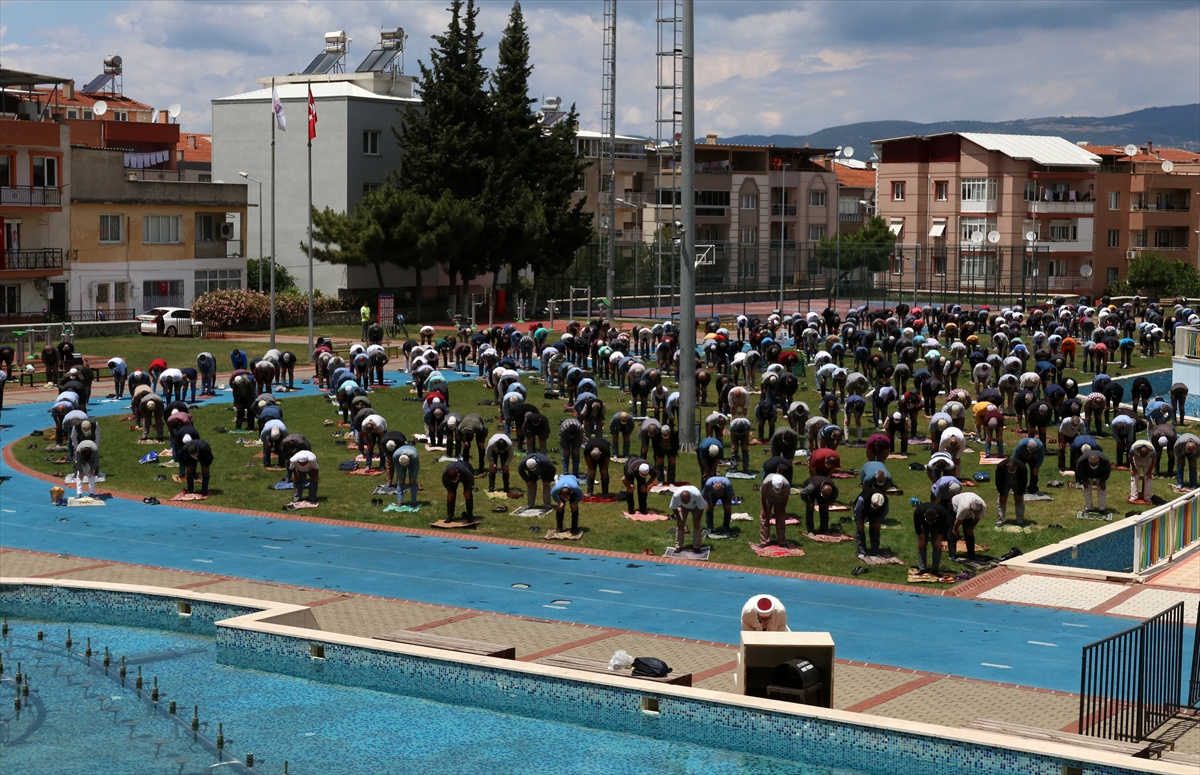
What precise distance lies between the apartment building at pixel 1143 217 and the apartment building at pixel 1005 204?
1489 millimetres

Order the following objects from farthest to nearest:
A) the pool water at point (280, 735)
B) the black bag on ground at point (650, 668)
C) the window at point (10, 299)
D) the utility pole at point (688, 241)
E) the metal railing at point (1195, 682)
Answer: the window at point (10, 299) → the utility pole at point (688, 241) → the black bag on ground at point (650, 668) → the metal railing at point (1195, 682) → the pool water at point (280, 735)

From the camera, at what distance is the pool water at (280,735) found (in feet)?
47.7

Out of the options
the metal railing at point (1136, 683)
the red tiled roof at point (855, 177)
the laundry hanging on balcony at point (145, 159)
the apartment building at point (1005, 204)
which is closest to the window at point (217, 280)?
the laundry hanging on balcony at point (145, 159)

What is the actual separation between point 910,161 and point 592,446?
77.5m

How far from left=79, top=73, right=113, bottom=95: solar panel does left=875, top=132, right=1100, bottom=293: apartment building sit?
59458 mm

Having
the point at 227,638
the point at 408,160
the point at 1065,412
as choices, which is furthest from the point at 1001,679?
the point at 408,160

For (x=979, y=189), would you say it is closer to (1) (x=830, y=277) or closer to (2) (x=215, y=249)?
(1) (x=830, y=277)

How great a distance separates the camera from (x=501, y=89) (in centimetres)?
7112

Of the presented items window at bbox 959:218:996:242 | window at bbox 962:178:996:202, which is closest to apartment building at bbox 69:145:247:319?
window at bbox 959:218:996:242

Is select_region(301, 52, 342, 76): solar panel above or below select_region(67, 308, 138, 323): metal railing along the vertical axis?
above

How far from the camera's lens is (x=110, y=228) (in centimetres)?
6150

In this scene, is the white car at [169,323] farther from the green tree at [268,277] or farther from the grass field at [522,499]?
the grass field at [522,499]

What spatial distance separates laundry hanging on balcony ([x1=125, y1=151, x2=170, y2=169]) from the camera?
287 feet

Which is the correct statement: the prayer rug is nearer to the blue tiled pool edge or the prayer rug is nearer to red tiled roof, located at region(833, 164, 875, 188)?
the blue tiled pool edge
